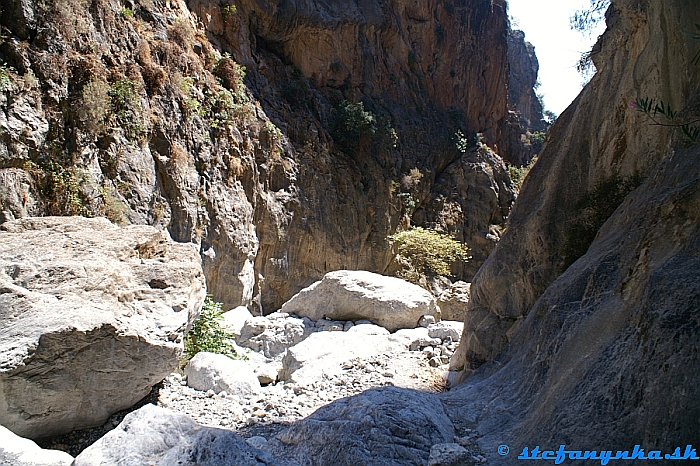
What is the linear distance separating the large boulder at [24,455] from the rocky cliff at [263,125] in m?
3.88

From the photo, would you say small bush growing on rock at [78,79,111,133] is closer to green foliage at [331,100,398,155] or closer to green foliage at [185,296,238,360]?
green foliage at [185,296,238,360]

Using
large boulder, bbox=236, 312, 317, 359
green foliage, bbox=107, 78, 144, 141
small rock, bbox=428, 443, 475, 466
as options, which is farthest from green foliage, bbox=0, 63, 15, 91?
small rock, bbox=428, 443, 475, 466

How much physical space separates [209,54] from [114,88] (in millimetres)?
5758

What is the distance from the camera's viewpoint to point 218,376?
6016 mm

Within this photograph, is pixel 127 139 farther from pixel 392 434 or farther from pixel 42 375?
pixel 392 434

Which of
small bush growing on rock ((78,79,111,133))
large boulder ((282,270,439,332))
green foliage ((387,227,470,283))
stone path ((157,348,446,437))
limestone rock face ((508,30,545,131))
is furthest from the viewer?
limestone rock face ((508,30,545,131))

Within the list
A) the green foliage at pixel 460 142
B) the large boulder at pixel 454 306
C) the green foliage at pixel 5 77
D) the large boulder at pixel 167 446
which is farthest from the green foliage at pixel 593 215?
the green foliage at pixel 460 142

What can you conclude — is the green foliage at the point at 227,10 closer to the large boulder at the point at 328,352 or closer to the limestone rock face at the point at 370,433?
the large boulder at the point at 328,352

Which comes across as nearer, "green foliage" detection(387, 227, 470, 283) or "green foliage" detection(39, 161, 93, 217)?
"green foliage" detection(39, 161, 93, 217)

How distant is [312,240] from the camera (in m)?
17.3

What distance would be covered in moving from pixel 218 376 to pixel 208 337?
156cm

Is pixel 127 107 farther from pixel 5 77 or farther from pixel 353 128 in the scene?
pixel 353 128

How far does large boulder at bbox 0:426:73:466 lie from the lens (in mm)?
3146

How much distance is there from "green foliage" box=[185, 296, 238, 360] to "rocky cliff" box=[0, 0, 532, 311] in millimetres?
2414
